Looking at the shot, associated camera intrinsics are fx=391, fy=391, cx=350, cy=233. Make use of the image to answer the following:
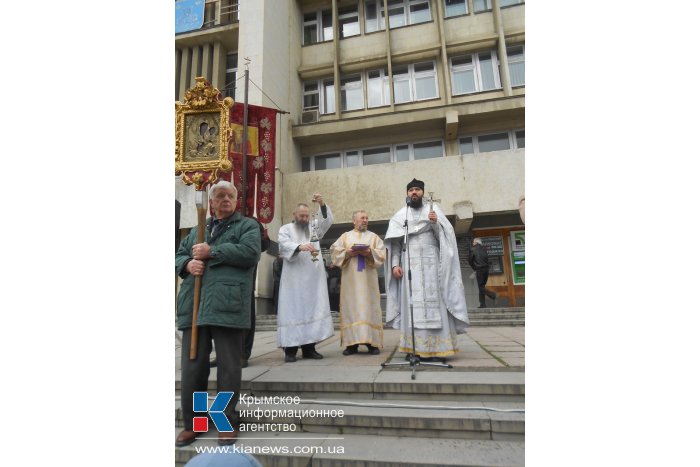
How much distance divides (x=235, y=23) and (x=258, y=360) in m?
8.62

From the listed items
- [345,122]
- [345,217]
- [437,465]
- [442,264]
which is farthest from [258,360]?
[345,122]

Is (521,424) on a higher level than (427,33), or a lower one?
lower

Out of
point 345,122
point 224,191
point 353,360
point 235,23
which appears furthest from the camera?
point 345,122

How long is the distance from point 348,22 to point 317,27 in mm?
1004

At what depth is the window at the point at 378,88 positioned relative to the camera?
11469 mm

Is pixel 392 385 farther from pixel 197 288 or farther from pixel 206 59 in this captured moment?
pixel 206 59

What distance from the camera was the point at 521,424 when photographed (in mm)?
2242

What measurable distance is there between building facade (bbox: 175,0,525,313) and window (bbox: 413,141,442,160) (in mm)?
28

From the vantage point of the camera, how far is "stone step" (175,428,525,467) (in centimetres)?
201

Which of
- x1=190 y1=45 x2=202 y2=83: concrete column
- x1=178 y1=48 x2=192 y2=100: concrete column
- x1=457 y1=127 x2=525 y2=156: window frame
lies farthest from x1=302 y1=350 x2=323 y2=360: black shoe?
x1=190 y1=45 x2=202 y2=83: concrete column

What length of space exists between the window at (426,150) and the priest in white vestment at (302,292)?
7173 mm

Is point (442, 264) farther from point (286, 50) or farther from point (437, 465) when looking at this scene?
point (286, 50)

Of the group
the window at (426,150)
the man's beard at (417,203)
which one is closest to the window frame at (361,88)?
the window at (426,150)

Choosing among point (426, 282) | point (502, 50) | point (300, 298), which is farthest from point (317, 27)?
point (426, 282)
